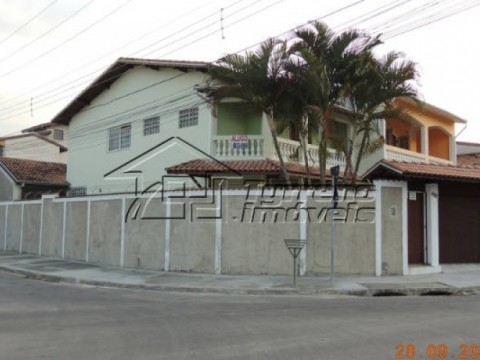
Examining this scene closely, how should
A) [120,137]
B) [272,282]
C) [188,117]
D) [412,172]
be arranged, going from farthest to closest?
[120,137] < [188,117] < [412,172] < [272,282]

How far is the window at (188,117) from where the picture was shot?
736 inches

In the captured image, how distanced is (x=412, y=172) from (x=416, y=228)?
191cm

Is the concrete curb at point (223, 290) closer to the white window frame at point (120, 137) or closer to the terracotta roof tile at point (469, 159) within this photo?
the white window frame at point (120, 137)


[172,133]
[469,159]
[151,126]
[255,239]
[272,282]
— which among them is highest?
[469,159]

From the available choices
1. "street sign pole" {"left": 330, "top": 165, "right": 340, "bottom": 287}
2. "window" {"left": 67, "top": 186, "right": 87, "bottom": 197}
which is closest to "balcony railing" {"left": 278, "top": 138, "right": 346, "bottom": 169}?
"street sign pole" {"left": 330, "top": 165, "right": 340, "bottom": 287}

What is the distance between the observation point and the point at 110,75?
884 inches

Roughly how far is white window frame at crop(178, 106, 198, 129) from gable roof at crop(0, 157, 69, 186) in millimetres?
9986

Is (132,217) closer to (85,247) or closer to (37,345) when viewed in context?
(85,247)

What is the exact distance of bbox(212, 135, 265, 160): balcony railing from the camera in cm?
1758

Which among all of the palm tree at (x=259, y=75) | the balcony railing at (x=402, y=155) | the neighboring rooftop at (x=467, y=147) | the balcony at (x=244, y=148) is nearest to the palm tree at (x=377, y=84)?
the palm tree at (x=259, y=75)

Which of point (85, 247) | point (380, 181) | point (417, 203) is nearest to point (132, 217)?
point (85, 247)

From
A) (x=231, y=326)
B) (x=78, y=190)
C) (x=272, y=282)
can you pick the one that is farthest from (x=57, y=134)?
(x=231, y=326)

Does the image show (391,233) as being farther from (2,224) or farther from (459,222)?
(2,224)

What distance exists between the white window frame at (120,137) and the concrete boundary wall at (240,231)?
5.98 m
